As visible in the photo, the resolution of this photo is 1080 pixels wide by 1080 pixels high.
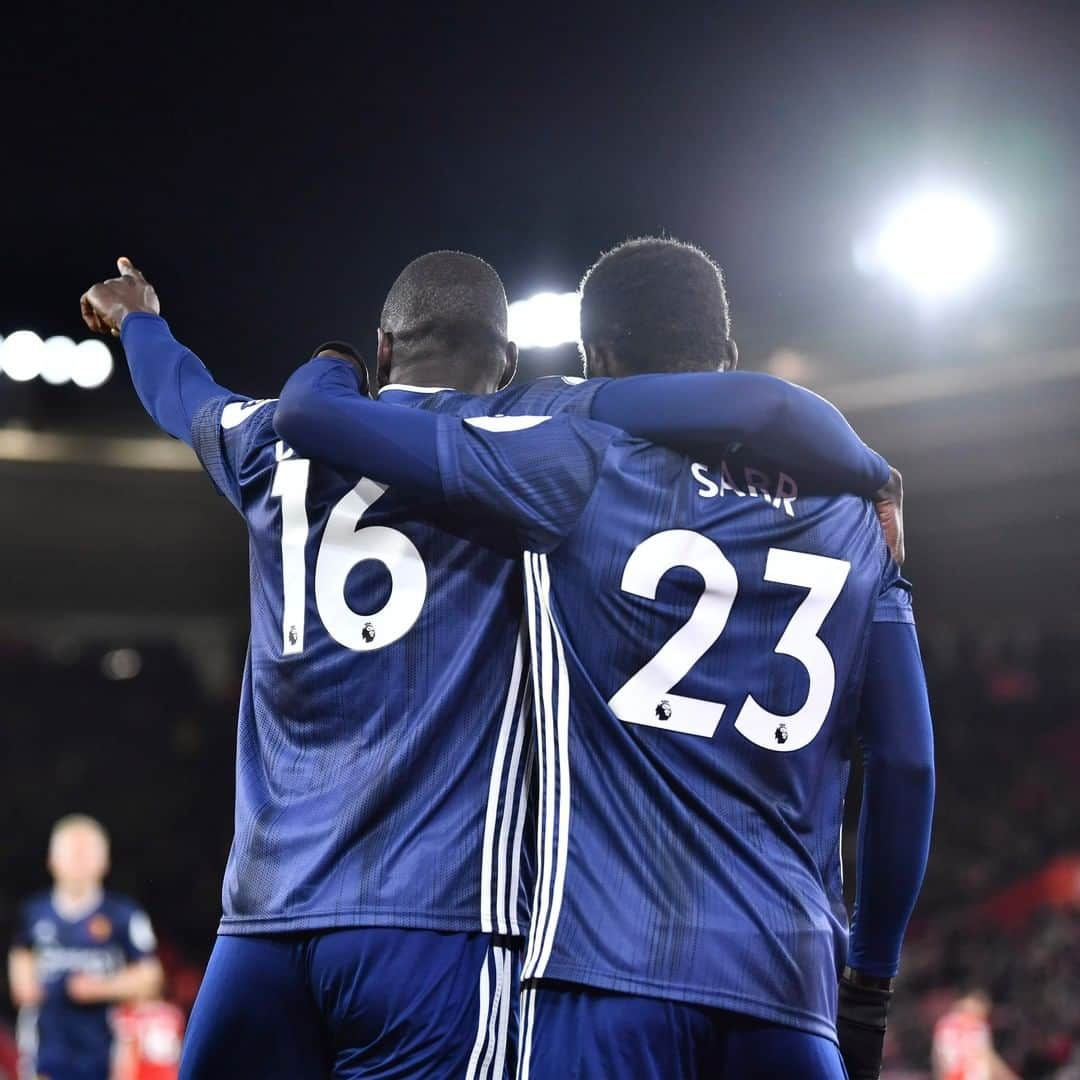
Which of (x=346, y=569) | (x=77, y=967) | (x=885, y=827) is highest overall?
(x=346, y=569)

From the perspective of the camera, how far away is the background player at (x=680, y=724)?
1.85 m

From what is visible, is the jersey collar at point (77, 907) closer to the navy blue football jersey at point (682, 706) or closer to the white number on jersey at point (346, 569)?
the white number on jersey at point (346, 569)

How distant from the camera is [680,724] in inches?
Answer: 75.7

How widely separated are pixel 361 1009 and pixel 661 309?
1062 millimetres

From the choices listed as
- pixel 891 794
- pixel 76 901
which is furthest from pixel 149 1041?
pixel 891 794

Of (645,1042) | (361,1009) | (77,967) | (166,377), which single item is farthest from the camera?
(77,967)

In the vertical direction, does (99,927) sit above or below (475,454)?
below

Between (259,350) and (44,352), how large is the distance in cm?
228

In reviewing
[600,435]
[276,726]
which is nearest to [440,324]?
[600,435]

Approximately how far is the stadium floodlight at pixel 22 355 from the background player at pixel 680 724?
10.6m

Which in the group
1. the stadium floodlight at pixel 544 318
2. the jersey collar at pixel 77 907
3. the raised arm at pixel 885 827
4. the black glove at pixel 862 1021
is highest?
the stadium floodlight at pixel 544 318

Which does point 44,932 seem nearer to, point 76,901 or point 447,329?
point 76,901

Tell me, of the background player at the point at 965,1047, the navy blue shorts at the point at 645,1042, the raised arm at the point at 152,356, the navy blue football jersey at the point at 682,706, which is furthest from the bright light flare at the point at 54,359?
the navy blue shorts at the point at 645,1042

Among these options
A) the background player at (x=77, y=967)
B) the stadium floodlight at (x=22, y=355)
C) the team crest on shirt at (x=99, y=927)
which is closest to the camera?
the background player at (x=77, y=967)
